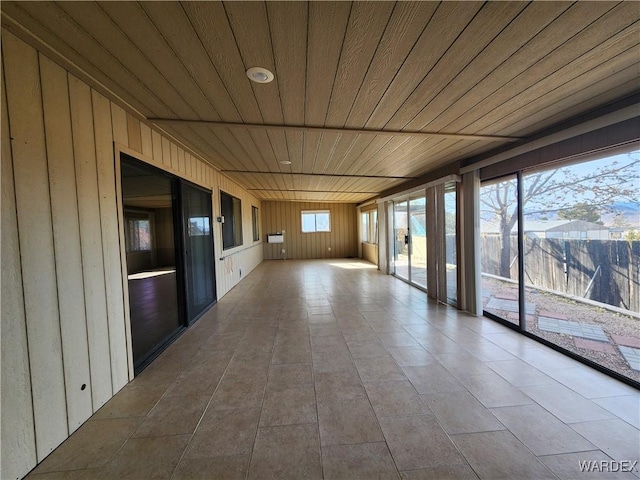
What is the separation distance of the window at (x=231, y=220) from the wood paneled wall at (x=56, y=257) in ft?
9.42

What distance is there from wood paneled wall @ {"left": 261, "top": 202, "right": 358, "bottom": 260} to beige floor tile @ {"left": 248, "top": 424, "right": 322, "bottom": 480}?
28.0 feet

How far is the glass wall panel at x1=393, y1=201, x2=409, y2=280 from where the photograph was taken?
5907 millimetres

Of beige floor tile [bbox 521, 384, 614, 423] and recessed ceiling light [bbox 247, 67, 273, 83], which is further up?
recessed ceiling light [bbox 247, 67, 273, 83]

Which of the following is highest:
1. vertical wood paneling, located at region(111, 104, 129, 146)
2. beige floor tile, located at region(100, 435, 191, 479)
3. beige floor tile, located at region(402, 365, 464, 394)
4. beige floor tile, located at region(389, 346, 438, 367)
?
vertical wood paneling, located at region(111, 104, 129, 146)

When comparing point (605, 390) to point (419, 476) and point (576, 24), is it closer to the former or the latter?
point (419, 476)

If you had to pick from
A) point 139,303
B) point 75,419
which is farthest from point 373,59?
point 139,303

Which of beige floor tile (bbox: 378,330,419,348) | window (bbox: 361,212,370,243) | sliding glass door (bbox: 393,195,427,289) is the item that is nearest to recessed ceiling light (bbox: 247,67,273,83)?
beige floor tile (bbox: 378,330,419,348)

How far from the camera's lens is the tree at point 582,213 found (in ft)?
7.53

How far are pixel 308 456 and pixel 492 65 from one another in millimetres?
2572

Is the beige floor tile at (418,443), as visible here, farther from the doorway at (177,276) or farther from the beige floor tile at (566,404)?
the doorway at (177,276)

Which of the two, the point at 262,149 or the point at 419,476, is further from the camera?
the point at 262,149

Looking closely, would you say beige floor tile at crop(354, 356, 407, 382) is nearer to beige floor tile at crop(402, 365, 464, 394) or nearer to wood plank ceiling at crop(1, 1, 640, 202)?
beige floor tile at crop(402, 365, 464, 394)

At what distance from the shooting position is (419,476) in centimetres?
130

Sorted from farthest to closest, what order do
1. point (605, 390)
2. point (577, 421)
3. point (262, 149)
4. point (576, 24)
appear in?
point (262, 149), point (605, 390), point (577, 421), point (576, 24)
